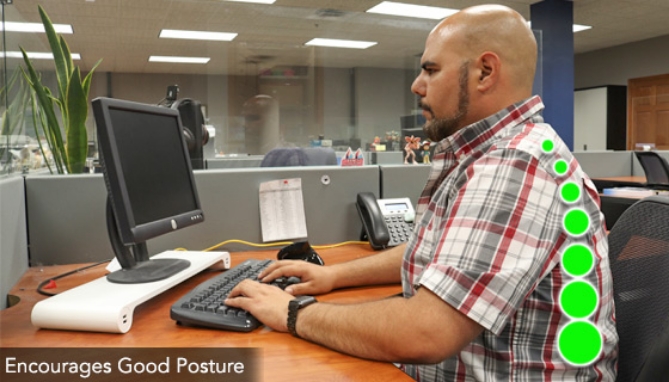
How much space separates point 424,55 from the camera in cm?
85

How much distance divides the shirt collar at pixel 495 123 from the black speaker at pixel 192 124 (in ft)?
3.12

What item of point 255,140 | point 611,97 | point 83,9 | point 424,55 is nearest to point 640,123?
point 611,97

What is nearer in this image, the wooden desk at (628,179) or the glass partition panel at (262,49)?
the wooden desk at (628,179)

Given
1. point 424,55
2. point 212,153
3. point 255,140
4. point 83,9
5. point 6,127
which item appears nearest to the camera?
point 424,55

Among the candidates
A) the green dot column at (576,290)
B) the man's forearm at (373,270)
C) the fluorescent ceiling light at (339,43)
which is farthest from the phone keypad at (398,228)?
the fluorescent ceiling light at (339,43)

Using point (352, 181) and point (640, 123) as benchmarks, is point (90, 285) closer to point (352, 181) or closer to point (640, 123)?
point (352, 181)

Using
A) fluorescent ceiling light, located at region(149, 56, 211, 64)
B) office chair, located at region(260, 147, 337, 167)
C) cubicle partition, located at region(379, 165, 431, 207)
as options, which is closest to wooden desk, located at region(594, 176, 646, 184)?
office chair, located at region(260, 147, 337, 167)

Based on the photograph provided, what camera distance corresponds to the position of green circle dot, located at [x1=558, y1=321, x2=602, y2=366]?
71 cm

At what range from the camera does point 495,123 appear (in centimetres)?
79

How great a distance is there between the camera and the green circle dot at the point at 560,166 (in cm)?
69

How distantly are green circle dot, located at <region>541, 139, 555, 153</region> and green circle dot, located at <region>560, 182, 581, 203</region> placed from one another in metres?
0.05

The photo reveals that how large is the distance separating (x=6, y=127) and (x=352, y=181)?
929 mm

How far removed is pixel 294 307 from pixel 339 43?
674 centimetres

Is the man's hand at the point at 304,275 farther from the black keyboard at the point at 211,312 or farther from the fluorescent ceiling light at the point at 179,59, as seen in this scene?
the fluorescent ceiling light at the point at 179,59
